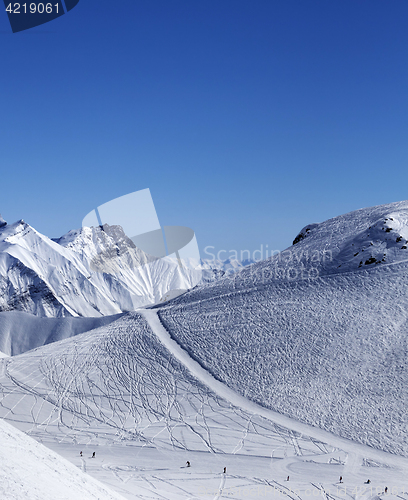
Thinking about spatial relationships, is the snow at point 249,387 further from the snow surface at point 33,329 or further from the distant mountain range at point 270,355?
the snow surface at point 33,329

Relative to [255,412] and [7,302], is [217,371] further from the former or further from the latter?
[7,302]

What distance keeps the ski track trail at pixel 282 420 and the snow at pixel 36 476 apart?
14.2 meters

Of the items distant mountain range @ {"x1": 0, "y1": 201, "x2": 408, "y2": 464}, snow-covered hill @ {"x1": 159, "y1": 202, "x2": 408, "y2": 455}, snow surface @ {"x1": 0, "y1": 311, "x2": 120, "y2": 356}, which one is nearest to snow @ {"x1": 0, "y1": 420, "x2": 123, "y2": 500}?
distant mountain range @ {"x1": 0, "y1": 201, "x2": 408, "y2": 464}

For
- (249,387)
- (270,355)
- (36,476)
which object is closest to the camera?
(36,476)

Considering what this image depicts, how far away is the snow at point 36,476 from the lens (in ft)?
38.8

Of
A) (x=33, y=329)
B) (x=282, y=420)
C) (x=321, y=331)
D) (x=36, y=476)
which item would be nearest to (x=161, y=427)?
(x=282, y=420)

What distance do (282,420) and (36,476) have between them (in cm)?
1844

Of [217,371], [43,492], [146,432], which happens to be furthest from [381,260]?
[43,492]

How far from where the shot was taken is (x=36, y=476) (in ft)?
42.9

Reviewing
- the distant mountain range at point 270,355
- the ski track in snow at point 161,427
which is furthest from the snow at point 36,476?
the distant mountain range at point 270,355

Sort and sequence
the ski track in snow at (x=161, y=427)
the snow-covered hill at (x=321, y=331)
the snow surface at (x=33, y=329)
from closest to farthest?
the ski track in snow at (x=161, y=427) < the snow-covered hill at (x=321, y=331) < the snow surface at (x=33, y=329)

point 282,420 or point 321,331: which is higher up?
point 321,331

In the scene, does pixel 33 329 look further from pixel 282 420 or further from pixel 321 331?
pixel 282 420

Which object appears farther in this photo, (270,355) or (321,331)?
(321,331)
